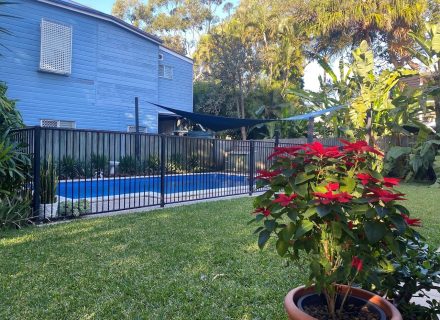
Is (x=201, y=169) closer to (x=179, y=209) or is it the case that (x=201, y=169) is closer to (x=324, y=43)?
(x=179, y=209)

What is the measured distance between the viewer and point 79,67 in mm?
14688

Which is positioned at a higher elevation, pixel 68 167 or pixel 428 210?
pixel 68 167

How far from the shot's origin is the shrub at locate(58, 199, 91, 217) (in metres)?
6.79

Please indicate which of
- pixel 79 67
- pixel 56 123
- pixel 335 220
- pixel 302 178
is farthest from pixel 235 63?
pixel 335 220

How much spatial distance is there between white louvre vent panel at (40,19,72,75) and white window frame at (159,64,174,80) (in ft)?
16.3

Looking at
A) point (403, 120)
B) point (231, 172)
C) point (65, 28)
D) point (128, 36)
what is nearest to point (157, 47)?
point (128, 36)

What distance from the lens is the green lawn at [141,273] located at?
298 cm

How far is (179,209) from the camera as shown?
788 cm

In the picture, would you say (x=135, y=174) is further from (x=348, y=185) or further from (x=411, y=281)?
(x=348, y=185)

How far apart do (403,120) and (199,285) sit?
1342 centimetres

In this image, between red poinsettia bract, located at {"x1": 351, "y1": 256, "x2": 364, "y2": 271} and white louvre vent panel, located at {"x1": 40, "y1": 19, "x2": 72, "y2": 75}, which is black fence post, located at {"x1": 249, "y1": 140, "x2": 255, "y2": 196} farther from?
red poinsettia bract, located at {"x1": 351, "y1": 256, "x2": 364, "y2": 271}

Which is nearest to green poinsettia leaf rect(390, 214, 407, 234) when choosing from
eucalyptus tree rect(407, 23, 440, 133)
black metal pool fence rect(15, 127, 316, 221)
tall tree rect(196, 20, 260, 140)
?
black metal pool fence rect(15, 127, 316, 221)

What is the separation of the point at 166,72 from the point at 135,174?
31.0 ft

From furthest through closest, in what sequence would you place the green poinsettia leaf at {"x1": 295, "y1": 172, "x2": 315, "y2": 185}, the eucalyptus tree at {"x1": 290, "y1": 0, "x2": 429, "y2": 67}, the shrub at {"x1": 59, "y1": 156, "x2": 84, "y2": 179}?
Result: the eucalyptus tree at {"x1": 290, "y1": 0, "x2": 429, "y2": 67}, the shrub at {"x1": 59, "y1": 156, "x2": 84, "y2": 179}, the green poinsettia leaf at {"x1": 295, "y1": 172, "x2": 315, "y2": 185}
